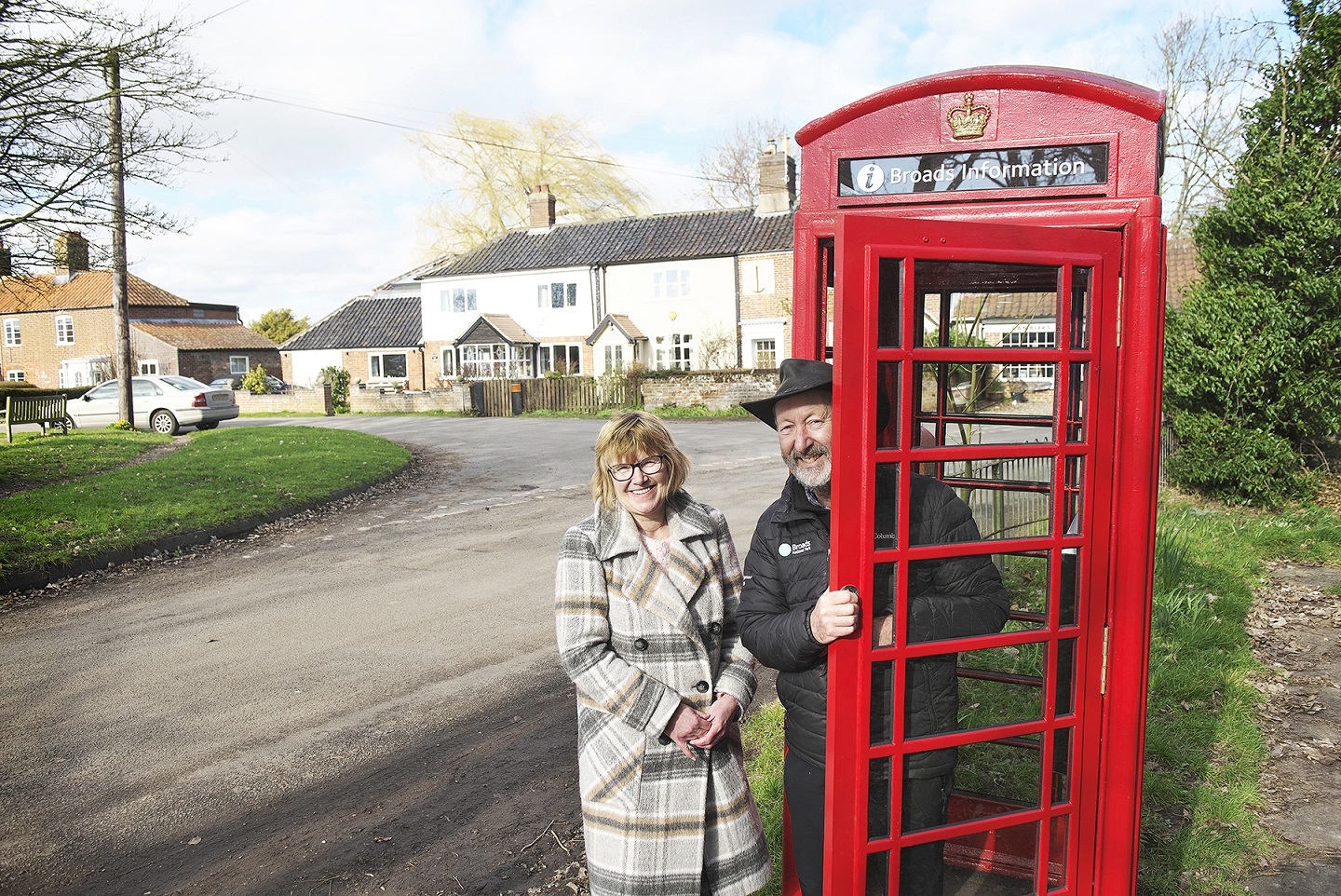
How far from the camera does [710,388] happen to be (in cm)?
3136

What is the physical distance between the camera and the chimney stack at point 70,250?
47.0ft

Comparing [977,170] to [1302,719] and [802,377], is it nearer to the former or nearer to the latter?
[802,377]

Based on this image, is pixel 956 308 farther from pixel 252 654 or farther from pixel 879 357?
pixel 252 654

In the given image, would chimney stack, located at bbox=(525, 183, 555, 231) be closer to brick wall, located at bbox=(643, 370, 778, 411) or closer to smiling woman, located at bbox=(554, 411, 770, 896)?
brick wall, located at bbox=(643, 370, 778, 411)

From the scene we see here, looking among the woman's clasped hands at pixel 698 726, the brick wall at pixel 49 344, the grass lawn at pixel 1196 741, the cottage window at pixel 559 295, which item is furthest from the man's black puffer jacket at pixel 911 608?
the brick wall at pixel 49 344

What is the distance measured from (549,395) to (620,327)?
6.20m

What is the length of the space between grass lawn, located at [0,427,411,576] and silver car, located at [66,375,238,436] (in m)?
4.32

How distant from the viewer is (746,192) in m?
50.6

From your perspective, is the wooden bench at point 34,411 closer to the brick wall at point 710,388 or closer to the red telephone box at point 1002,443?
the brick wall at point 710,388

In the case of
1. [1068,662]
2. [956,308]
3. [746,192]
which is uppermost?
[746,192]

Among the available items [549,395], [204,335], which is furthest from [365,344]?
[549,395]

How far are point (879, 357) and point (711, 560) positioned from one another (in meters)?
0.90

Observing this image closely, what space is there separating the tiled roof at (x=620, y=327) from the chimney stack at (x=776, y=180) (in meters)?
6.97

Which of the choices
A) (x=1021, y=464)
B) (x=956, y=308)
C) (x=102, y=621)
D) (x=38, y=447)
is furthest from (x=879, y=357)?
(x=38, y=447)
